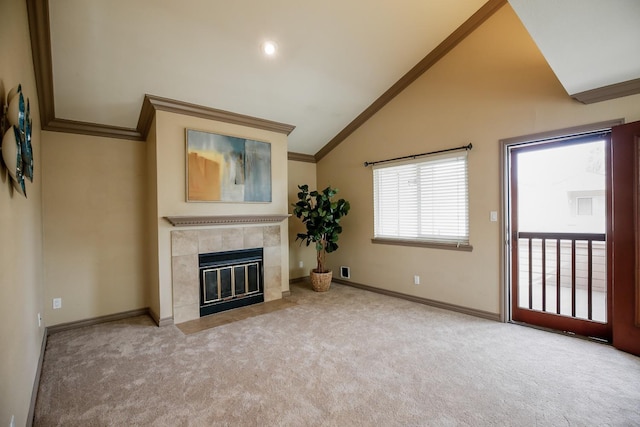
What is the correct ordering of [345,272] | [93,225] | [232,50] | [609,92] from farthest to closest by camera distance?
[345,272] < [93,225] < [232,50] < [609,92]

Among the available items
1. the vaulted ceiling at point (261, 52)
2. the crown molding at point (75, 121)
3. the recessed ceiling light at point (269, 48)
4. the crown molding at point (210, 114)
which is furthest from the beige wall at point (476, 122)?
the recessed ceiling light at point (269, 48)

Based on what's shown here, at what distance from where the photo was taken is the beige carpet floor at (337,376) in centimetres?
187

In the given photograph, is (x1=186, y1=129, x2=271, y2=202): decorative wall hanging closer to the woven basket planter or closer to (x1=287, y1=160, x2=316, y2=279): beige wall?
(x1=287, y1=160, x2=316, y2=279): beige wall

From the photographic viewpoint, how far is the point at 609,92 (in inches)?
105

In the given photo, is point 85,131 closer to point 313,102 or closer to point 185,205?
point 185,205

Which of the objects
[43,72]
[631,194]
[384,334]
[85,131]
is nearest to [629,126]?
[631,194]

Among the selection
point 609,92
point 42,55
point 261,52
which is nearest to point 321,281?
point 261,52

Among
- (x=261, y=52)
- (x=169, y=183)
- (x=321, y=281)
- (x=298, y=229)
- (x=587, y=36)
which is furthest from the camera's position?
(x=298, y=229)

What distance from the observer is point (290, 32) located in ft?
10.2

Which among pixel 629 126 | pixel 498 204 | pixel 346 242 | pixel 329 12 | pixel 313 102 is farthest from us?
pixel 346 242

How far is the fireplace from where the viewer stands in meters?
3.78

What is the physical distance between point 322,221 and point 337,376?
103 inches

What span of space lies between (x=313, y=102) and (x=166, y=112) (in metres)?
1.94

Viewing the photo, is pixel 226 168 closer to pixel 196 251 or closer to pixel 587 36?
pixel 196 251
